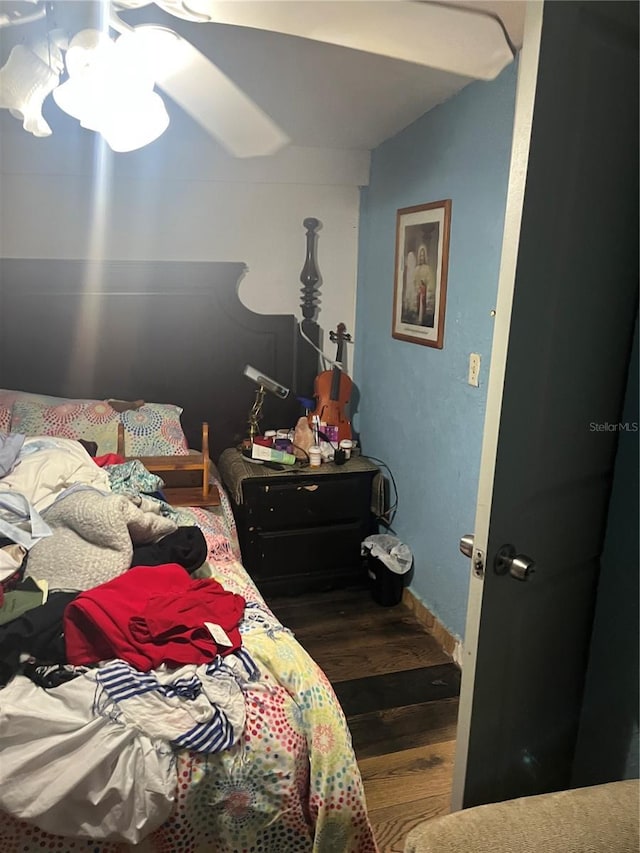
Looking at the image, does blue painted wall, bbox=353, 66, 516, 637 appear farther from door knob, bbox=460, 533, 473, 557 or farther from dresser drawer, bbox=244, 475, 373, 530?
door knob, bbox=460, 533, 473, 557

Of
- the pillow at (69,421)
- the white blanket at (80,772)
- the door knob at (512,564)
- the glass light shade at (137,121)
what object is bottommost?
the white blanket at (80,772)

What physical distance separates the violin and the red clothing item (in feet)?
5.22

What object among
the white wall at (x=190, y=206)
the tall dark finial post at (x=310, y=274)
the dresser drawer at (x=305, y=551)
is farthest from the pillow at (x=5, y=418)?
the tall dark finial post at (x=310, y=274)

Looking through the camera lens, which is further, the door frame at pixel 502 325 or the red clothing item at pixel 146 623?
the red clothing item at pixel 146 623

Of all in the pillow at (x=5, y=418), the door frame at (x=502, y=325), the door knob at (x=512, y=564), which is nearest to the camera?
the door frame at (x=502, y=325)

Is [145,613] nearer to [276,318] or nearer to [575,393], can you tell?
[575,393]

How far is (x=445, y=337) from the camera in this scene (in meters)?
2.51

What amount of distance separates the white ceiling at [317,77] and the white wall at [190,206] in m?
0.26

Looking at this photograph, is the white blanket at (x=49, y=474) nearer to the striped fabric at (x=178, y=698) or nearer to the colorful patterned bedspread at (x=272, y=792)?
the striped fabric at (x=178, y=698)

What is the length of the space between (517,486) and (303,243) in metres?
2.32

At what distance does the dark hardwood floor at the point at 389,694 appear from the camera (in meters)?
1.84

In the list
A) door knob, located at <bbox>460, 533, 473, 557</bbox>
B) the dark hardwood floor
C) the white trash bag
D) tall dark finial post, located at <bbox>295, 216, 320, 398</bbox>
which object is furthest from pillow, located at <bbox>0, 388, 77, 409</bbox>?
door knob, located at <bbox>460, 533, 473, 557</bbox>

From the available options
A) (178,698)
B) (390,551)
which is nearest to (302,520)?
(390,551)

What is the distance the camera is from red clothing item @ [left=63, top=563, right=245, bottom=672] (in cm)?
140
